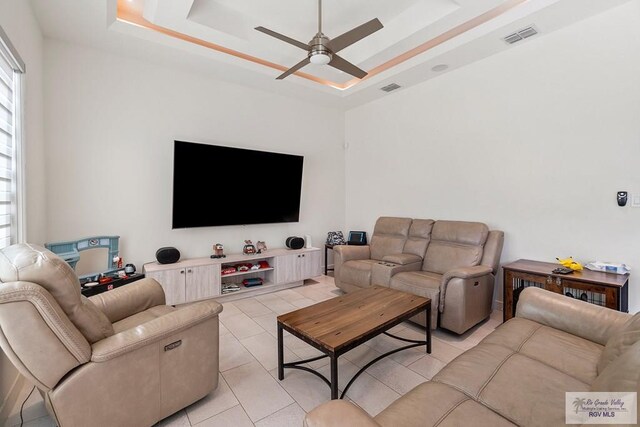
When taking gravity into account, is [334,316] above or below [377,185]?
below

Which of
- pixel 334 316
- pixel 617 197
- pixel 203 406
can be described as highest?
pixel 617 197

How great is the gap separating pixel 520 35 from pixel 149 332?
157 inches

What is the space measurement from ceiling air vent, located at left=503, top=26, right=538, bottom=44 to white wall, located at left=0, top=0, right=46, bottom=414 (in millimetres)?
4062

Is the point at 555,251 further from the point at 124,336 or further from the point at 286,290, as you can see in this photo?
the point at 124,336

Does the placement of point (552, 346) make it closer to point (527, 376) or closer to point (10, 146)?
point (527, 376)

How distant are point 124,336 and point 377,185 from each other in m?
3.93

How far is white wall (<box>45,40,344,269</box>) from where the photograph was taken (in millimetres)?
2988

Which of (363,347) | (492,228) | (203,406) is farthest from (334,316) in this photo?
(492,228)

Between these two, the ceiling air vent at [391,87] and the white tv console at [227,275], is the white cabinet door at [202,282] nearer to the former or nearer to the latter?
the white tv console at [227,275]

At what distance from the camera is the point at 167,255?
11.0ft

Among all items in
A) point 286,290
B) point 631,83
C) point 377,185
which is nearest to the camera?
point 631,83

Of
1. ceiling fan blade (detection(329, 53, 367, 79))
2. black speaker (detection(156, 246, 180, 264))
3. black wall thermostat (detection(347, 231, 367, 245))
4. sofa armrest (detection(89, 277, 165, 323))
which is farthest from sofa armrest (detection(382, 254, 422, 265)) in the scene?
black speaker (detection(156, 246, 180, 264))

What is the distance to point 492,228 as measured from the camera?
11.3 feet

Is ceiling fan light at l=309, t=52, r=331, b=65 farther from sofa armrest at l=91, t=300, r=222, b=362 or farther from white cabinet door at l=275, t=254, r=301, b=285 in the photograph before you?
white cabinet door at l=275, t=254, r=301, b=285
